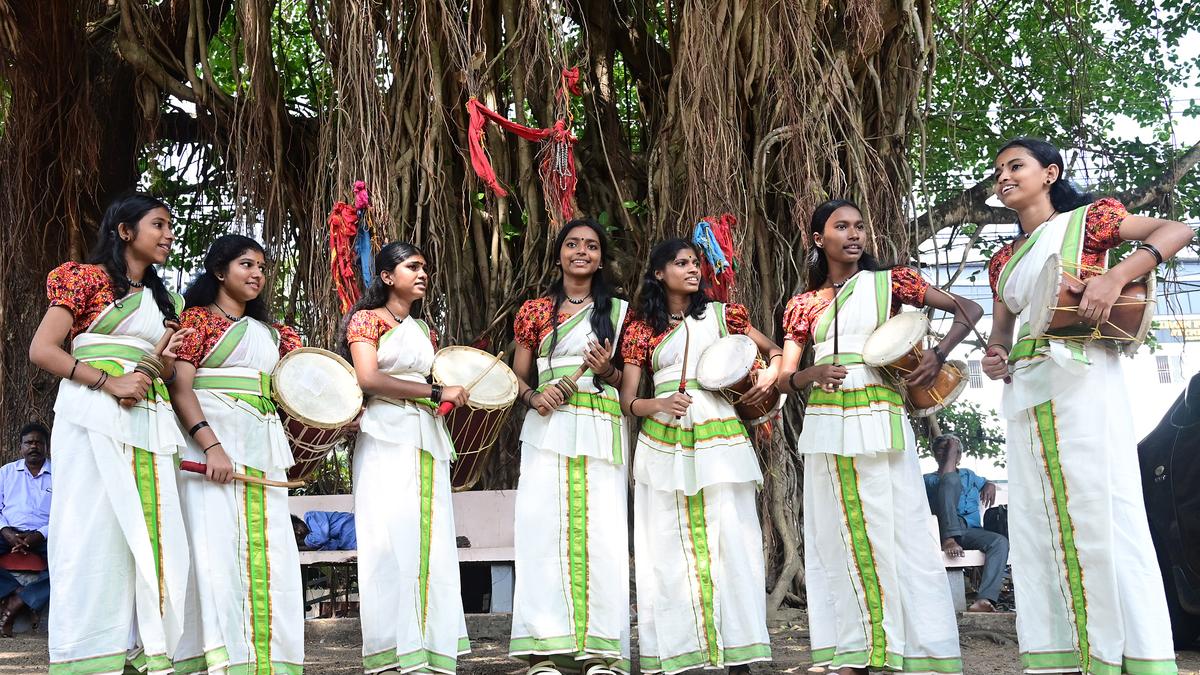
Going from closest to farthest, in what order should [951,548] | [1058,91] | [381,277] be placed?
[381,277] < [951,548] < [1058,91]

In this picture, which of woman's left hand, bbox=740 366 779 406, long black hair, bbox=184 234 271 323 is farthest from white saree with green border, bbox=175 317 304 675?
woman's left hand, bbox=740 366 779 406

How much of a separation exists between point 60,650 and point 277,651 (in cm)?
54

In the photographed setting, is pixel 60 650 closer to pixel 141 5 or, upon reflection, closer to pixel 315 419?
pixel 315 419

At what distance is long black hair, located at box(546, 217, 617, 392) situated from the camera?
3.59 metres

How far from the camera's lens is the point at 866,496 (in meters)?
3.21

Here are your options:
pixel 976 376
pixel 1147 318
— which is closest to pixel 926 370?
pixel 1147 318

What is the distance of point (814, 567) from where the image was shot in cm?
331

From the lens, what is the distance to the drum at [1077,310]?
277cm

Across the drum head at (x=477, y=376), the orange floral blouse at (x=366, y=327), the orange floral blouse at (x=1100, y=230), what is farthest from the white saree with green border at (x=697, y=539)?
the orange floral blouse at (x=1100, y=230)

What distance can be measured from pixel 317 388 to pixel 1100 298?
209cm

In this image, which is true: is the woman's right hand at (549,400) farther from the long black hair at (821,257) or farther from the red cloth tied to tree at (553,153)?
the red cloth tied to tree at (553,153)

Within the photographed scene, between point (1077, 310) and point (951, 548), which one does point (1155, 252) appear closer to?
point (1077, 310)

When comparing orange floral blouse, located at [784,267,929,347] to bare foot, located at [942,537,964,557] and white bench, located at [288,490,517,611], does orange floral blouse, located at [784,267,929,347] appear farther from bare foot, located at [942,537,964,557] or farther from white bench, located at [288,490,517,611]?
bare foot, located at [942,537,964,557]

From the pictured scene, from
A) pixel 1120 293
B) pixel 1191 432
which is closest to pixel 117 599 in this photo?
pixel 1120 293
